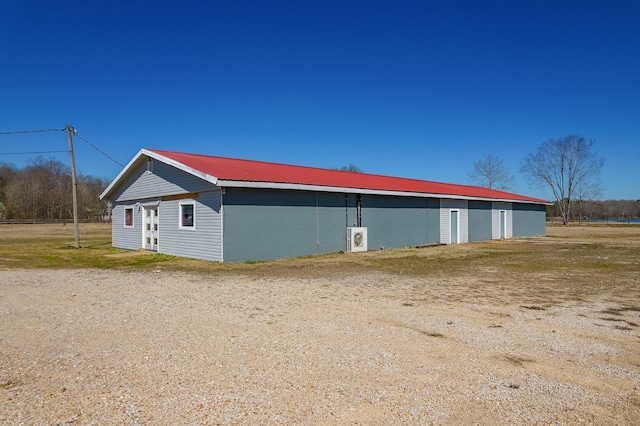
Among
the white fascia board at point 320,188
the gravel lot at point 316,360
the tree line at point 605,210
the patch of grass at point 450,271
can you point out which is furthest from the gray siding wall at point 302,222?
the tree line at point 605,210

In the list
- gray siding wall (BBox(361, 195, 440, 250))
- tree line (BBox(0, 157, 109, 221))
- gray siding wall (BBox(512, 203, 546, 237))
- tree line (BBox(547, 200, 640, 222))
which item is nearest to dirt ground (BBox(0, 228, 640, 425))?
gray siding wall (BBox(361, 195, 440, 250))

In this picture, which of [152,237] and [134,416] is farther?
[152,237]

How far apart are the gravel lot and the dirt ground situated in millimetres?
19

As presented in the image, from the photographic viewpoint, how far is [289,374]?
4.02m

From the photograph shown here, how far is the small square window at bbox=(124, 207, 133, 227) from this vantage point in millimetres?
19672

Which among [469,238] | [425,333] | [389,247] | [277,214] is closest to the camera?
[425,333]

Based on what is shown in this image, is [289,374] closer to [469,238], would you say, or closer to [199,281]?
[199,281]

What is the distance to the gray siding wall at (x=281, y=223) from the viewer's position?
1385 centimetres

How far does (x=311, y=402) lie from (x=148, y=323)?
3359mm

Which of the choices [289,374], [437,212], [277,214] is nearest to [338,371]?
[289,374]

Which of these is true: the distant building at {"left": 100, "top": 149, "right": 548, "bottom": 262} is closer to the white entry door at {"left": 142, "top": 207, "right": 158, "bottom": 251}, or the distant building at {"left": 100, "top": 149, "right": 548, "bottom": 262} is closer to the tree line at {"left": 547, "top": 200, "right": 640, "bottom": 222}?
the white entry door at {"left": 142, "top": 207, "right": 158, "bottom": 251}

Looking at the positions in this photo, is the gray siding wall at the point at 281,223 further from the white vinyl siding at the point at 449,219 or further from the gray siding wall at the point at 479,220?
the gray siding wall at the point at 479,220

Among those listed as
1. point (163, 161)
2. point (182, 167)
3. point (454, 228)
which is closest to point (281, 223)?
point (182, 167)

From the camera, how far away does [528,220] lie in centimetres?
3080
